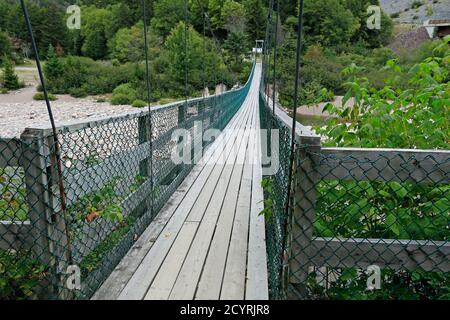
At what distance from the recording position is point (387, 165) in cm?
105

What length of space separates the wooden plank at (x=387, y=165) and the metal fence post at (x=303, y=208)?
40mm

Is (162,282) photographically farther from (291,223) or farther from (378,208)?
(378,208)

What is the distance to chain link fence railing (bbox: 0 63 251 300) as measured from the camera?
3.62ft

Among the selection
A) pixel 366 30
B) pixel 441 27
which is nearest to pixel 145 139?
pixel 441 27

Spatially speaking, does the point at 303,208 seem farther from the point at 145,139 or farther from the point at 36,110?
the point at 36,110

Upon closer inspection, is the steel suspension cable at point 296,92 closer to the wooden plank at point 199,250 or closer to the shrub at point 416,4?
the wooden plank at point 199,250

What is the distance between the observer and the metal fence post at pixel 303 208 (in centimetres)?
107

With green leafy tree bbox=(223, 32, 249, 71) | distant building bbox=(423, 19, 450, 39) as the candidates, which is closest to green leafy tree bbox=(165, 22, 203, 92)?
green leafy tree bbox=(223, 32, 249, 71)

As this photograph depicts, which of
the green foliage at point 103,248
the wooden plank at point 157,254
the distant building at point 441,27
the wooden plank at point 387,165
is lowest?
the wooden plank at point 157,254

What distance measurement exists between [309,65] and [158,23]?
15534 millimetres

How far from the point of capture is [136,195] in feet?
5.98

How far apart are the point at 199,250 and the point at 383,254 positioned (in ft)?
3.09

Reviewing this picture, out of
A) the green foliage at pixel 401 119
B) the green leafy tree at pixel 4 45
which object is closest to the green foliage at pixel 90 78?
the green leafy tree at pixel 4 45

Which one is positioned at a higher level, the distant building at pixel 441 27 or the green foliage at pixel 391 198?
the distant building at pixel 441 27
